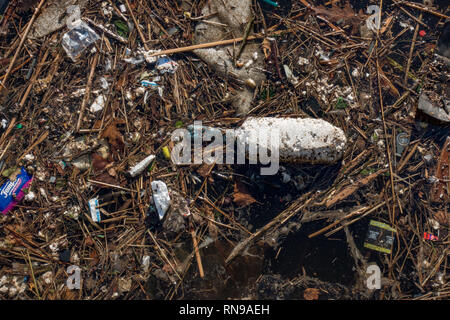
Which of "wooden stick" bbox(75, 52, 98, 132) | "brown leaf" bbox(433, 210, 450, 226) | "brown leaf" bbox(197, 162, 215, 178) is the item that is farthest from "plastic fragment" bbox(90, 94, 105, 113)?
"brown leaf" bbox(433, 210, 450, 226)

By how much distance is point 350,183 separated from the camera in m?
3.47

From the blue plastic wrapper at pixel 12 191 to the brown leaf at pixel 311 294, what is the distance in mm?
3133

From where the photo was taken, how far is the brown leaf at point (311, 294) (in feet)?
11.2

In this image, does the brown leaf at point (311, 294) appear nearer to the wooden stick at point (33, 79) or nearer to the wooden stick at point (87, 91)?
the wooden stick at point (87, 91)

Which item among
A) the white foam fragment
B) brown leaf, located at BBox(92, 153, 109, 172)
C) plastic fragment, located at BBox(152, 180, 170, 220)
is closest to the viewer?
the white foam fragment

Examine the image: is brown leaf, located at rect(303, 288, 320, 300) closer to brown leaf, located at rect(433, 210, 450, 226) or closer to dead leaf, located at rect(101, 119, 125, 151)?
brown leaf, located at rect(433, 210, 450, 226)

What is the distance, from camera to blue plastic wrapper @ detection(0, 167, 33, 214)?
3451mm

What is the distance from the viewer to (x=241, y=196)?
3469 millimetres

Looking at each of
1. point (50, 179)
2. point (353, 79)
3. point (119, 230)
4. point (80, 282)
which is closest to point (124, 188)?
point (119, 230)

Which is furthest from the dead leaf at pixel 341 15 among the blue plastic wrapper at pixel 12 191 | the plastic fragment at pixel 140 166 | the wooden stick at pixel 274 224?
the blue plastic wrapper at pixel 12 191

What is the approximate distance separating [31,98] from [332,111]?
3.24 metres

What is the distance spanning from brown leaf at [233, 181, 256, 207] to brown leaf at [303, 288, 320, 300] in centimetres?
108

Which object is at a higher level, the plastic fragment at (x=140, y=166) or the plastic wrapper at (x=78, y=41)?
the plastic wrapper at (x=78, y=41)
